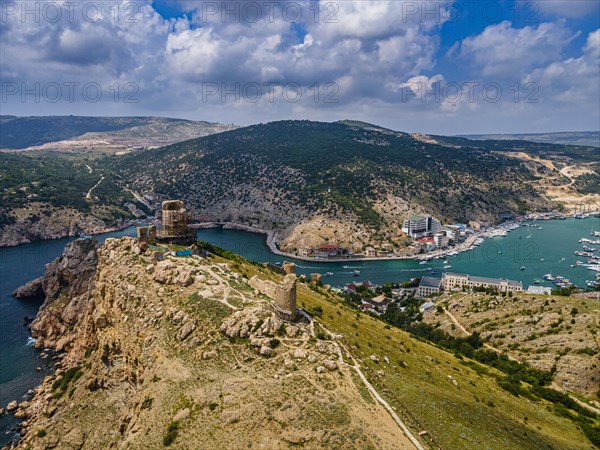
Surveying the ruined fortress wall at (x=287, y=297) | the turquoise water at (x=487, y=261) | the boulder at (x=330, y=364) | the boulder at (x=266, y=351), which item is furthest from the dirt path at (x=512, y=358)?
the turquoise water at (x=487, y=261)

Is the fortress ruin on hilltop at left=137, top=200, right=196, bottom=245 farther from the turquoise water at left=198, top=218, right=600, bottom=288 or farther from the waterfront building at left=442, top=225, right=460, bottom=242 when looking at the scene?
the waterfront building at left=442, top=225, right=460, bottom=242

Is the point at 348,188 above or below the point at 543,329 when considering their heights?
above

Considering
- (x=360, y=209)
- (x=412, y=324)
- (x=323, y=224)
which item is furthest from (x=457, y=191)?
(x=412, y=324)

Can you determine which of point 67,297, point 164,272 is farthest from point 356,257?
point 164,272

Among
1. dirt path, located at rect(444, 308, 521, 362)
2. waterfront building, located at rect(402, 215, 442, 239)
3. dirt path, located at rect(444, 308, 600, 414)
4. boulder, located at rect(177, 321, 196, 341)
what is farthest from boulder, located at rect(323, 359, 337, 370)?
waterfront building, located at rect(402, 215, 442, 239)

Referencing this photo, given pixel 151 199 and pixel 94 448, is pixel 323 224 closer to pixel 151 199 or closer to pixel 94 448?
pixel 151 199

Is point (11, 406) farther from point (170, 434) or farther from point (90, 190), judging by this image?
point (90, 190)

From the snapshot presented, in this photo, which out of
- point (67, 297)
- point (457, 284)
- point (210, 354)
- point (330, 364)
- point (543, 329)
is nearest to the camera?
point (330, 364)
